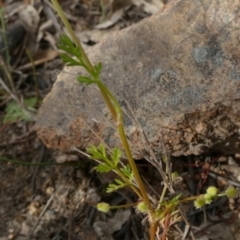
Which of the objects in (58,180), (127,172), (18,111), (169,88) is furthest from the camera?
(18,111)

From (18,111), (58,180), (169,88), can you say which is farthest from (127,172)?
(18,111)

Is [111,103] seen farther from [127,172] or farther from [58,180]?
[58,180]

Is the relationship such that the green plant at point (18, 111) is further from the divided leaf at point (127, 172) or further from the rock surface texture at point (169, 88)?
the divided leaf at point (127, 172)

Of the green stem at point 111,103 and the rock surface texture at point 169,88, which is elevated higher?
the green stem at point 111,103


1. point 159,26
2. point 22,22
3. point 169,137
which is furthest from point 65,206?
point 22,22

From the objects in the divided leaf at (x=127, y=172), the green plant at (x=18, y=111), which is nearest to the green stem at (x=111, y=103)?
the divided leaf at (x=127, y=172)

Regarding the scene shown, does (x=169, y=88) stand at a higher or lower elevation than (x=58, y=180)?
higher

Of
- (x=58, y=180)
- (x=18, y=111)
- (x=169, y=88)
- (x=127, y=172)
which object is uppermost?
(x=127, y=172)
